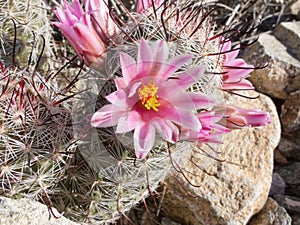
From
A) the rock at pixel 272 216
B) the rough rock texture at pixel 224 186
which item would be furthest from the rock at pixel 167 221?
the rock at pixel 272 216

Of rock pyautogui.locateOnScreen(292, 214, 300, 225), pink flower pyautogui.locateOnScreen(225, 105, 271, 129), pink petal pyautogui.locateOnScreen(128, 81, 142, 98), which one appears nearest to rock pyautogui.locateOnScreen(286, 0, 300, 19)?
rock pyautogui.locateOnScreen(292, 214, 300, 225)

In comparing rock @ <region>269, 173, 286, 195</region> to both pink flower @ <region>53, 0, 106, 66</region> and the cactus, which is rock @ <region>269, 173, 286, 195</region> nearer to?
the cactus

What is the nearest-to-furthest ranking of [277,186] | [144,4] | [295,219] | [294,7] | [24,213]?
[24,213] → [144,4] → [295,219] → [277,186] → [294,7]

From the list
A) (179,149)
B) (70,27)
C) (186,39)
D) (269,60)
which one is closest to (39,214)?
(179,149)

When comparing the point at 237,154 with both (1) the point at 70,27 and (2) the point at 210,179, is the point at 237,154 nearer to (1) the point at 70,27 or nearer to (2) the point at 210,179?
(2) the point at 210,179

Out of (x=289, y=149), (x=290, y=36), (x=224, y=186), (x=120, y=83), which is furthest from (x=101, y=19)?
(x=290, y=36)

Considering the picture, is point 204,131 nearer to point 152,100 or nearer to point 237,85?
point 152,100

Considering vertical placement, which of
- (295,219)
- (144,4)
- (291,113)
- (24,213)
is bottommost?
(295,219)
